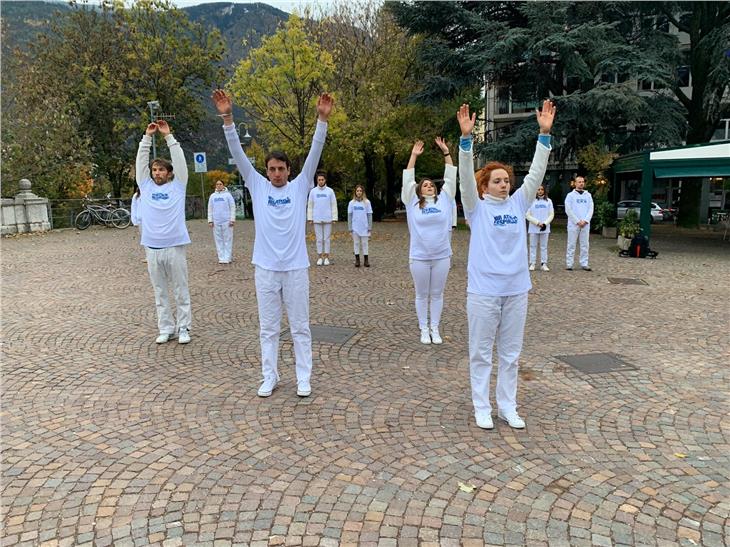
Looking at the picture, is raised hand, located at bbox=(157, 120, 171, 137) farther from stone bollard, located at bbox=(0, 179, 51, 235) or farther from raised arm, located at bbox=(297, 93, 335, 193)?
stone bollard, located at bbox=(0, 179, 51, 235)

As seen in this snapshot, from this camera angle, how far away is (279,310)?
4898 millimetres

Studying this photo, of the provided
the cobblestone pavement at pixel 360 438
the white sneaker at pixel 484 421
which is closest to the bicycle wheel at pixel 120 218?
the cobblestone pavement at pixel 360 438

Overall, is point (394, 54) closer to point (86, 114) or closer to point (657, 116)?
point (657, 116)

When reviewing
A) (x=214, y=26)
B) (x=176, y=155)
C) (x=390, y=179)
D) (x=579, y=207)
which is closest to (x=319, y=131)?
(x=176, y=155)

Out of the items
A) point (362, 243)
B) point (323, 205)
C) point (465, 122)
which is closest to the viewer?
point (465, 122)

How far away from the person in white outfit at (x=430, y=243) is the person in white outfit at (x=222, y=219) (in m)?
7.64

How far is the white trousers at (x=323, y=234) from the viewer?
1331 cm

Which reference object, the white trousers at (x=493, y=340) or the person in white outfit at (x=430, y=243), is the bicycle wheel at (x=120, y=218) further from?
the white trousers at (x=493, y=340)

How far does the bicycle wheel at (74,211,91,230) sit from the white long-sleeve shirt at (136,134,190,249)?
22151 millimetres

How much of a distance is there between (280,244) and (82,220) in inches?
986

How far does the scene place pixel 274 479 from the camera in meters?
3.48

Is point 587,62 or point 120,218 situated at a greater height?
point 587,62

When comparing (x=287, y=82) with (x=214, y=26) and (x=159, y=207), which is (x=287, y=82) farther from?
(x=214, y=26)

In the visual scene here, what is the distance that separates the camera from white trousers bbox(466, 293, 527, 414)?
415 centimetres
